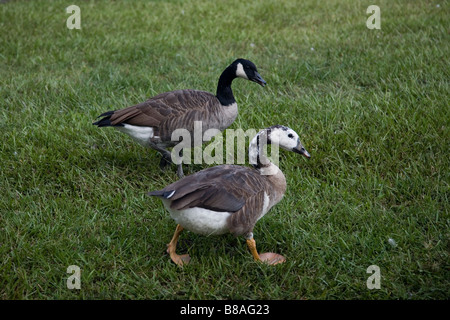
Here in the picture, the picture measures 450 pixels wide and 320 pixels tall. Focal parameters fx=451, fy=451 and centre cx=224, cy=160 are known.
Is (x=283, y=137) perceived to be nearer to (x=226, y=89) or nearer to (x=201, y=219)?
(x=201, y=219)

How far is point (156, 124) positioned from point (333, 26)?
197 inches

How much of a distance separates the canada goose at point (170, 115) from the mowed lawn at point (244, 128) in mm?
462

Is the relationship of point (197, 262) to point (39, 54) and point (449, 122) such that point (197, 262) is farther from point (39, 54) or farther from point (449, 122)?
point (39, 54)

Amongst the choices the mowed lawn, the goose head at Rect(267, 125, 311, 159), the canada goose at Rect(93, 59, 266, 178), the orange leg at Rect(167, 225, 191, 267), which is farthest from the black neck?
the orange leg at Rect(167, 225, 191, 267)

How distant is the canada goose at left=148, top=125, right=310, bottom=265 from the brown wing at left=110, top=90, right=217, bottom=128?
1.08 m

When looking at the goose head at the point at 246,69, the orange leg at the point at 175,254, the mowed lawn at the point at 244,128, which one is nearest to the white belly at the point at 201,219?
the orange leg at the point at 175,254

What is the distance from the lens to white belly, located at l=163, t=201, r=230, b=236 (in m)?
3.29

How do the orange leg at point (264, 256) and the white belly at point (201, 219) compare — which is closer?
the white belly at point (201, 219)

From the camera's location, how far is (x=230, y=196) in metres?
3.38

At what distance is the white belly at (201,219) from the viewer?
3.29m

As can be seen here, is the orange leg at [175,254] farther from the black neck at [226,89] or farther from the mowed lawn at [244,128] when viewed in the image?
the black neck at [226,89]

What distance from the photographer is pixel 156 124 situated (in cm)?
445

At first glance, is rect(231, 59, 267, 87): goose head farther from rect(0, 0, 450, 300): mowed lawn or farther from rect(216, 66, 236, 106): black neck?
rect(0, 0, 450, 300): mowed lawn

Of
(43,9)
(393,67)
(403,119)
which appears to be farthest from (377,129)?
(43,9)
